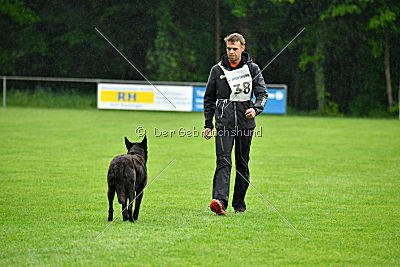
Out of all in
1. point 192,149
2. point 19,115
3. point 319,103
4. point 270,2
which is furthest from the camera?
Result: point 270,2

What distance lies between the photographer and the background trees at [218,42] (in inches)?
1334

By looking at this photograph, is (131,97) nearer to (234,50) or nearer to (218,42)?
(218,42)

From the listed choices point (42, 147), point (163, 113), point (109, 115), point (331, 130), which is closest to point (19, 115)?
point (109, 115)

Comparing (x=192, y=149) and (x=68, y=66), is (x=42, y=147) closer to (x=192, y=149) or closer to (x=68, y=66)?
(x=192, y=149)

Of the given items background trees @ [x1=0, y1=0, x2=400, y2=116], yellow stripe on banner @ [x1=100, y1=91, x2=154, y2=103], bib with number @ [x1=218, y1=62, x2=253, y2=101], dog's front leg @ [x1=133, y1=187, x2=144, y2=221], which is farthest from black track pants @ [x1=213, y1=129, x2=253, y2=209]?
background trees @ [x1=0, y1=0, x2=400, y2=116]

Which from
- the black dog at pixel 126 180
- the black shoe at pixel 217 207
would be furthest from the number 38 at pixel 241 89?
the black dog at pixel 126 180

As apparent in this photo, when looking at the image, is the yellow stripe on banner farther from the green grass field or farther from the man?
the man

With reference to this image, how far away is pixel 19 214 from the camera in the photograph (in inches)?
260

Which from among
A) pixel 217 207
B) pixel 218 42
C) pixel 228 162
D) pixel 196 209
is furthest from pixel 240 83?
pixel 218 42

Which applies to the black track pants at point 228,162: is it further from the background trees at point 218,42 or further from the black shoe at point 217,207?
the background trees at point 218,42

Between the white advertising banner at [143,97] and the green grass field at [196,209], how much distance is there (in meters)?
11.9

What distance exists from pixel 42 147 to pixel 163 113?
13.6 metres

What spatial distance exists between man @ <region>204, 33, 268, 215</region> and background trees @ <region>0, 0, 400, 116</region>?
26298 mm

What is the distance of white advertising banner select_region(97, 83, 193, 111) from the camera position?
2731 centimetres
